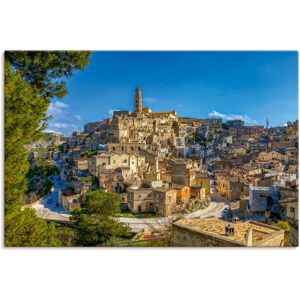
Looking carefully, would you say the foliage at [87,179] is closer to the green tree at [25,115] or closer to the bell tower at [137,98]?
the green tree at [25,115]

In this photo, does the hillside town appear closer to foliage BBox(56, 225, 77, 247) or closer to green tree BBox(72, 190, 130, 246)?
green tree BBox(72, 190, 130, 246)

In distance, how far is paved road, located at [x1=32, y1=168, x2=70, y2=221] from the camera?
480 centimetres

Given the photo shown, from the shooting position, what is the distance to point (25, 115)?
3977 mm

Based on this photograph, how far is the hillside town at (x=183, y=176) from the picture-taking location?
14.9 feet

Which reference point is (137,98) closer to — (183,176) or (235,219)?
(183,176)

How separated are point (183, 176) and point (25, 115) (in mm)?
2991

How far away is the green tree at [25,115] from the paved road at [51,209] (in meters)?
0.35

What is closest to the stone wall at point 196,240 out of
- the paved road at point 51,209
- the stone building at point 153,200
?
the stone building at point 153,200

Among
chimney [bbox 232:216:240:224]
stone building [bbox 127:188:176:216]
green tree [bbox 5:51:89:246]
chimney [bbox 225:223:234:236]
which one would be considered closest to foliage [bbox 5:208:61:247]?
green tree [bbox 5:51:89:246]

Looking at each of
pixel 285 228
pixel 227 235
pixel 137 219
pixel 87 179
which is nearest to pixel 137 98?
pixel 87 179

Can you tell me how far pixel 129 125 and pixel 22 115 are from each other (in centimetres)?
230

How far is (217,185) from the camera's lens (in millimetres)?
5555

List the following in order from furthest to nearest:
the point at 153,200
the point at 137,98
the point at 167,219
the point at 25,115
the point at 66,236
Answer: the point at 153,200 → the point at 167,219 → the point at 137,98 → the point at 66,236 → the point at 25,115
